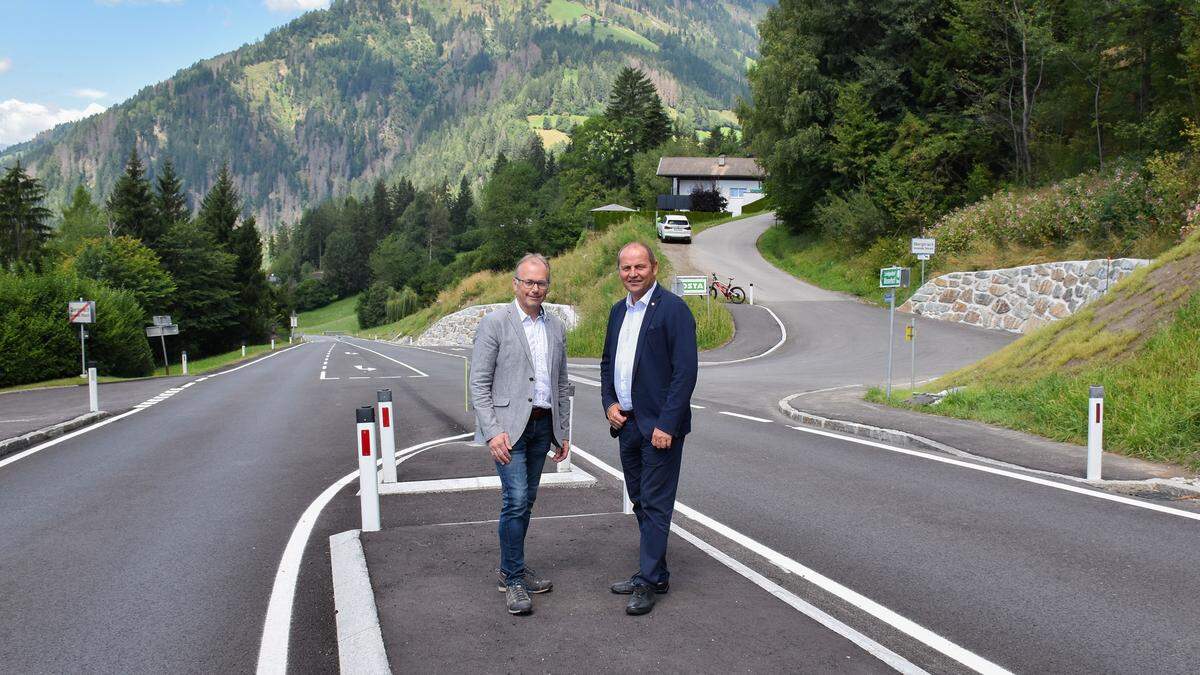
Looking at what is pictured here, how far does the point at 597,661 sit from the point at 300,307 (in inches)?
6582

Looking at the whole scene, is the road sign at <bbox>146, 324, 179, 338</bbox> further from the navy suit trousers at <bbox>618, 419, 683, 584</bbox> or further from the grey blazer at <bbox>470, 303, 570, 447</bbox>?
the navy suit trousers at <bbox>618, 419, 683, 584</bbox>

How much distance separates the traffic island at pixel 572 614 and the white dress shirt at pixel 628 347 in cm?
121

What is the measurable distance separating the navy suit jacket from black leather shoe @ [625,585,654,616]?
0.88 m

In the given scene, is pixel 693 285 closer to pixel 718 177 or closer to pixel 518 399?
pixel 518 399

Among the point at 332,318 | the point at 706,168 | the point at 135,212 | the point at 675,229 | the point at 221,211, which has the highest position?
the point at 706,168

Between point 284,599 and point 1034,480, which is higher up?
point 284,599

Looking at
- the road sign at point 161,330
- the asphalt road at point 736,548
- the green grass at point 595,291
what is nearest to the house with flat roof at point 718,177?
the green grass at point 595,291

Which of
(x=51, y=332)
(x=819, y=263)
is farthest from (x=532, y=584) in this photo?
(x=819, y=263)

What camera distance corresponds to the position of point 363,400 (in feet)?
60.7

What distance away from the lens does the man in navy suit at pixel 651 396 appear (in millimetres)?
4648

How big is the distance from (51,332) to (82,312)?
6.91ft

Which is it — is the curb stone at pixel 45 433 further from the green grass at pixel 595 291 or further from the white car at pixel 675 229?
the white car at pixel 675 229

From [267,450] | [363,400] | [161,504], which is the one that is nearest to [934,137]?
[363,400]

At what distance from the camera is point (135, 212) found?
6166cm
